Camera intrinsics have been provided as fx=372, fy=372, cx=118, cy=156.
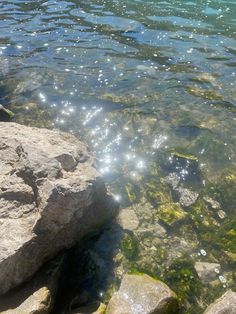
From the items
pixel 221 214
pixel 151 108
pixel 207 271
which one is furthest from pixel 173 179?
pixel 151 108

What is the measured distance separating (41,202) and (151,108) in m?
5.20

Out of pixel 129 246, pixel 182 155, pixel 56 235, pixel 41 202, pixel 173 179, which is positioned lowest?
pixel 129 246

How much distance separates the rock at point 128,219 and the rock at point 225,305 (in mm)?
2038

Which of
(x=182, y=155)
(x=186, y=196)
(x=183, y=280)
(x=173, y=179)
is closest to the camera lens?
(x=183, y=280)

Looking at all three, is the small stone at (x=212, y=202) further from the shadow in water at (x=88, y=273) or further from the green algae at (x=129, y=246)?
the shadow in water at (x=88, y=273)

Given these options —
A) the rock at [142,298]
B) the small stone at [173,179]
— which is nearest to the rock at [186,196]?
the small stone at [173,179]

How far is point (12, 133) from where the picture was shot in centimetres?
695

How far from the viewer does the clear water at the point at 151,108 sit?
21.6ft

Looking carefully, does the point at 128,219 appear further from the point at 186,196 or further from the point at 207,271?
the point at 207,271

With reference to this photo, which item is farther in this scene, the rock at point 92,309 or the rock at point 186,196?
the rock at point 186,196

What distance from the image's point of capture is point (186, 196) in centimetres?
748

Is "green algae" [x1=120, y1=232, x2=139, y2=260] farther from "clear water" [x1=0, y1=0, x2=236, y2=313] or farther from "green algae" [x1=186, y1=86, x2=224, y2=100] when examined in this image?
"green algae" [x1=186, y1=86, x2=224, y2=100]

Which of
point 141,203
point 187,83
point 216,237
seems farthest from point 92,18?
point 216,237

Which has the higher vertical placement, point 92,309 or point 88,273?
point 92,309
